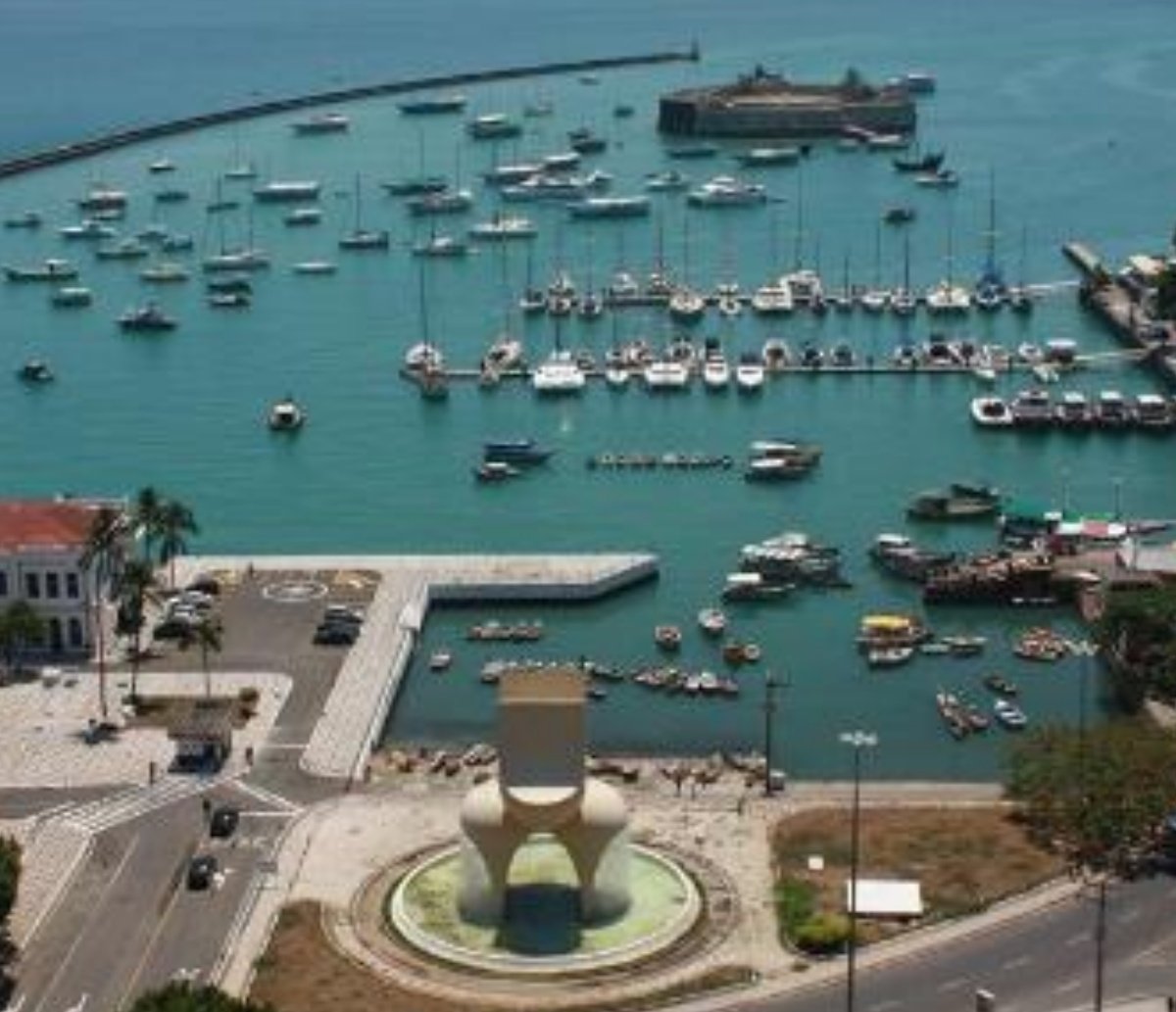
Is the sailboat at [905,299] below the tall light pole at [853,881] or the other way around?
below

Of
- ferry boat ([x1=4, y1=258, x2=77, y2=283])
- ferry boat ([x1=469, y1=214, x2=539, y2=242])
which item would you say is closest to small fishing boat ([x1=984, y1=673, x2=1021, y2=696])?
ferry boat ([x1=469, y1=214, x2=539, y2=242])

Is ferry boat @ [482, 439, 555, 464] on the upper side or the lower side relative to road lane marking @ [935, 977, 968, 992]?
lower

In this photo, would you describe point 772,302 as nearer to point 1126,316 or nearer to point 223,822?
point 1126,316

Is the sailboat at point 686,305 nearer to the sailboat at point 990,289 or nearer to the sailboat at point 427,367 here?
the sailboat at point 427,367

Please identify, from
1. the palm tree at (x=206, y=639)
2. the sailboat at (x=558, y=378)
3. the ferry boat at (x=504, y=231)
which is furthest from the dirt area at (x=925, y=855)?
the ferry boat at (x=504, y=231)

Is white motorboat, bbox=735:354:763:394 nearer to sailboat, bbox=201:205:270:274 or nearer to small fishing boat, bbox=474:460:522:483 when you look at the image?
small fishing boat, bbox=474:460:522:483

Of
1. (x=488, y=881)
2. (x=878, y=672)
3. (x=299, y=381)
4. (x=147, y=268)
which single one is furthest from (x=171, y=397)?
(x=488, y=881)
